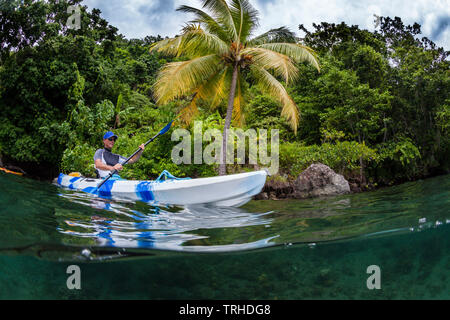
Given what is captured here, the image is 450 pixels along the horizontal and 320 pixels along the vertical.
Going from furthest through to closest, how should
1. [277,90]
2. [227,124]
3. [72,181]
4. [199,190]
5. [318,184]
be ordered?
[318,184] < [227,124] < [277,90] < [72,181] < [199,190]

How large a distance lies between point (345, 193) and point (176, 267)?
859 cm

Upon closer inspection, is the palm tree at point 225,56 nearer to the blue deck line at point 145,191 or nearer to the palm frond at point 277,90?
the palm frond at point 277,90

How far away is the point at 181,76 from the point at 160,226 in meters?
6.57

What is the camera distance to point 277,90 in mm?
11062

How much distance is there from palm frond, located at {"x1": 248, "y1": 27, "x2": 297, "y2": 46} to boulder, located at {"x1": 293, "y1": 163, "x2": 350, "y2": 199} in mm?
4809

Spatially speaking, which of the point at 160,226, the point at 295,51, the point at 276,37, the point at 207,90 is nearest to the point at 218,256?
the point at 160,226

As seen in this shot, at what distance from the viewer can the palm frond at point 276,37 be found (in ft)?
38.5

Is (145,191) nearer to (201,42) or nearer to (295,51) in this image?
(201,42)

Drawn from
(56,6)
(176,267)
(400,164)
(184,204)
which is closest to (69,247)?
(176,267)

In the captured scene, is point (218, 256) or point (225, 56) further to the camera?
point (225, 56)

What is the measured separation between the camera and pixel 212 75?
1199cm

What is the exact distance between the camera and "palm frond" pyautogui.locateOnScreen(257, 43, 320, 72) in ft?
35.5

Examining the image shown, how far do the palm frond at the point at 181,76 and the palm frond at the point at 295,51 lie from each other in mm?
1968

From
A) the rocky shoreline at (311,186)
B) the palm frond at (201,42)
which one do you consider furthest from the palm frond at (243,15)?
the rocky shoreline at (311,186)
